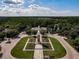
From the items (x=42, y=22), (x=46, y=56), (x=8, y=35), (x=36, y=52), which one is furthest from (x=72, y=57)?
(x=42, y=22)

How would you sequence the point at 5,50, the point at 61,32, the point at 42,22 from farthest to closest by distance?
the point at 42,22 < the point at 61,32 < the point at 5,50

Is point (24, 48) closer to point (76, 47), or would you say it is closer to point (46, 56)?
point (46, 56)

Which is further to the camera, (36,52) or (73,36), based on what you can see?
(73,36)

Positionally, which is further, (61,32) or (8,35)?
(61,32)

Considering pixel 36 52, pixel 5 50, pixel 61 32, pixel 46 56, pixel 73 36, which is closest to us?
pixel 46 56

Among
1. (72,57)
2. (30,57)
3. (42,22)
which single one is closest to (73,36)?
(72,57)

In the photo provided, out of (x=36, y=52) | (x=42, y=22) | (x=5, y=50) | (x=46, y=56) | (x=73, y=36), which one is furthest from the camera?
(x=42, y=22)

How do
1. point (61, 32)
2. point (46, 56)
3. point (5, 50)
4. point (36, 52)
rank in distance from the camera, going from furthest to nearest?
point (61, 32)
point (5, 50)
point (36, 52)
point (46, 56)

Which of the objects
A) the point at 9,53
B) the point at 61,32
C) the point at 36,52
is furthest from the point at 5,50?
the point at 61,32

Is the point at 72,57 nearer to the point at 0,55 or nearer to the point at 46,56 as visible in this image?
the point at 46,56
